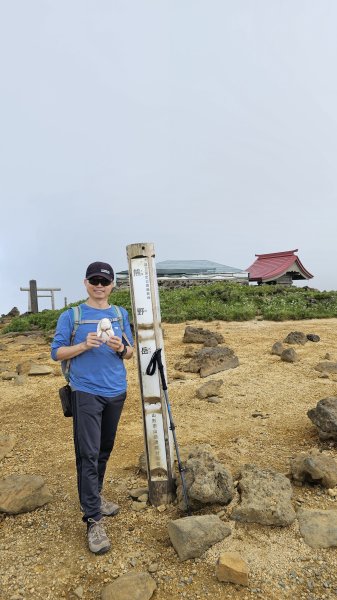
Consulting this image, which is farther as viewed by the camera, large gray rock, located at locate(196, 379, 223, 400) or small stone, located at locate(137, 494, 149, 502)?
large gray rock, located at locate(196, 379, 223, 400)

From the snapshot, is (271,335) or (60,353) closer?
(60,353)

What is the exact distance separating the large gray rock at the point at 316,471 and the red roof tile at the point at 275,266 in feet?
81.6

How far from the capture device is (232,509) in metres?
3.07

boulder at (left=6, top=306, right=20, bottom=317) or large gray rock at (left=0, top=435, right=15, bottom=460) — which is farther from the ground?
boulder at (left=6, top=306, right=20, bottom=317)

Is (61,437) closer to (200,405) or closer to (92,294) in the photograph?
(200,405)

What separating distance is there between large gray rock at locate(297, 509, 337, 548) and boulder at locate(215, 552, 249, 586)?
1.83 feet

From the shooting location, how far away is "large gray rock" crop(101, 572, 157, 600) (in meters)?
2.34

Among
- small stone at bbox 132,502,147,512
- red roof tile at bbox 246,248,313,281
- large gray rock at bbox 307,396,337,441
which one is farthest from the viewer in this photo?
red roof tile at bbox 246,248,313,281

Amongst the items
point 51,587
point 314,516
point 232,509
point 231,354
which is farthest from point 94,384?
point 231,354

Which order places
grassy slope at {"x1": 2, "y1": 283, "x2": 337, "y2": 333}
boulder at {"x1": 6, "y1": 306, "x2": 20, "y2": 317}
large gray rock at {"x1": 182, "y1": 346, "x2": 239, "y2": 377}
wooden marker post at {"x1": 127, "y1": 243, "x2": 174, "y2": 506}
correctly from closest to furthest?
wooden marker post at {"x1": 127, "y1": 243, "x2": 174, "y2": 506}, large gray rock at {"x1": 182, "y1": 346, "x2": 239, "y2": 377}, grassy slope at {"x1": 2, "y1": 283, "x2": 337, "y2": 333}, boulder at {"x1": 6, "y1": 306, "x2": 20, "y2": 317}

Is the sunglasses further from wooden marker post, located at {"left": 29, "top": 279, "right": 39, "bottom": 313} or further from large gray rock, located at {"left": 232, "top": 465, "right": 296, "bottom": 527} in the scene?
wooden marker post, located at {"left": 29, "top": 279, "right": 39, "bottom": 313}

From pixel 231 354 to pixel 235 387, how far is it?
1.49m

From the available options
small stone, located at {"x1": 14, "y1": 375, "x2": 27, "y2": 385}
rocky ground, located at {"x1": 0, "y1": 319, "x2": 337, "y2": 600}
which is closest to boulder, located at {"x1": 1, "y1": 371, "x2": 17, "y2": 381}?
small stone, located at {"x1": 14, "y1": 375, "x2": 27, "y2": 385}

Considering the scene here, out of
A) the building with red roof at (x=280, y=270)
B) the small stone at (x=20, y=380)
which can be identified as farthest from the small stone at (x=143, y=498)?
the building with red roof at (x=280, y=270)
